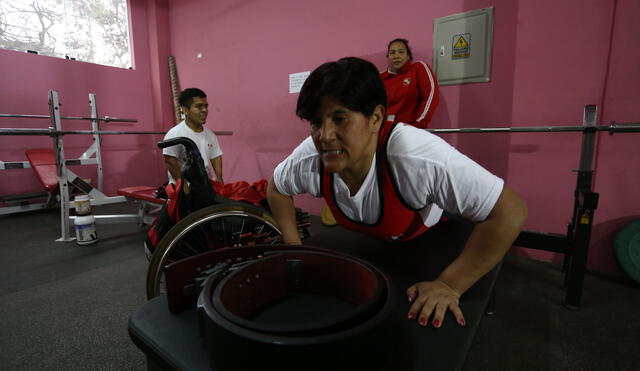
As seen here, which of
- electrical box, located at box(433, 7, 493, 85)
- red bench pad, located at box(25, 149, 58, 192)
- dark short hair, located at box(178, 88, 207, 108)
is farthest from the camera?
red bench pad, located at box(25, 149, 58, 192)

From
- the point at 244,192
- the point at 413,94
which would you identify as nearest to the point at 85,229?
the point at 244,192

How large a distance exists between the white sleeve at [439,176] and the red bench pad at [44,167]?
3746 millimetres

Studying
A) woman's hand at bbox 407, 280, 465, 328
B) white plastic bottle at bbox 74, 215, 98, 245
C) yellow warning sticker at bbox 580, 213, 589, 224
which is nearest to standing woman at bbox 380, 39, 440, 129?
yellow warning sticker at bbox 580, 213, 589, 224

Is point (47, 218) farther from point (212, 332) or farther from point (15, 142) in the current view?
point (212, 332)

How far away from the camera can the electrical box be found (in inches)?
88.0

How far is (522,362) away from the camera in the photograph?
1.23m

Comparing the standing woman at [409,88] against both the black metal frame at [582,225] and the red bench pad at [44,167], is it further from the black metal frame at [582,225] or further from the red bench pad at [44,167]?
the red bench pad at [44,167]

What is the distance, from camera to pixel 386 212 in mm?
937

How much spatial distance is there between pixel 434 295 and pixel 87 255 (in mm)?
2638

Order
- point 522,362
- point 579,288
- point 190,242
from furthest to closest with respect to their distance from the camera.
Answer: point 579,288
point 190,242
point 522,362

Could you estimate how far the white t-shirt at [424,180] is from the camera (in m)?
0.75

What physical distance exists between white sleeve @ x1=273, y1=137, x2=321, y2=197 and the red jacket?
1.29m

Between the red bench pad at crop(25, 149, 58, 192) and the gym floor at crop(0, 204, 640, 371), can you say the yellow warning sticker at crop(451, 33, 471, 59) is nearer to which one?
the gym floor at crop(0, 204, 640, 371)

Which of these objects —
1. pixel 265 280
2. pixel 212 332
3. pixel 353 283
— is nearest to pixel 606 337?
pixel 353 283
